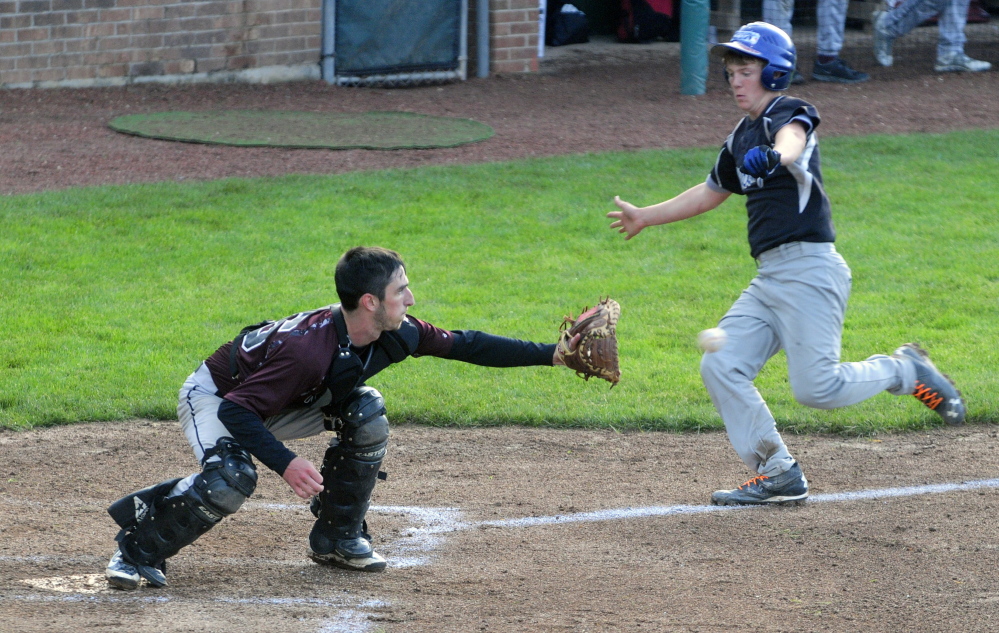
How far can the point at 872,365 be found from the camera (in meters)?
4.71

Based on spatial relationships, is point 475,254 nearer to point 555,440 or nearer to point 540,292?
point 540,292

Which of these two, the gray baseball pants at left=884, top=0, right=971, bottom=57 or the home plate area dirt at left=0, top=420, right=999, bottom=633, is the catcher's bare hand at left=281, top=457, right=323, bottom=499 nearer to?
the home plate area dirt at left=0, top=420, right=999, bottom=633

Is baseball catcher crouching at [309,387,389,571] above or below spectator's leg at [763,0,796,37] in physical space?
below

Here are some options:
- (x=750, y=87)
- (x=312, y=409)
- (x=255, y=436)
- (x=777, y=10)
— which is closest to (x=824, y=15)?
(x=777, y=10)

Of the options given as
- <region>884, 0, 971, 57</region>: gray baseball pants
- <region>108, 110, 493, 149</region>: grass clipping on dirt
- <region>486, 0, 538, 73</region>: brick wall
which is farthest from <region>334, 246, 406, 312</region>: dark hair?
<region>884, 0, 971, 57</region>: gray baseball pants

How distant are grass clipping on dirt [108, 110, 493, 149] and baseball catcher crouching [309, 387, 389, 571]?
709 cm

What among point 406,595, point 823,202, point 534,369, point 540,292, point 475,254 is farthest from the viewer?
point 475,254

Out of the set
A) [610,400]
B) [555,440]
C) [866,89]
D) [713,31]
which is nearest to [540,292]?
[610,400]

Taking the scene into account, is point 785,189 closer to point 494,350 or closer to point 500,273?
point 494,350

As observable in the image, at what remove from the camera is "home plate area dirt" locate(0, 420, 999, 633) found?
3711mm

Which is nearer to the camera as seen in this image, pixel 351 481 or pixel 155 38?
pixel 351 481

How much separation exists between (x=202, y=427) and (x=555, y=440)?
2.08 m

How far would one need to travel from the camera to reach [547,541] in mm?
4441

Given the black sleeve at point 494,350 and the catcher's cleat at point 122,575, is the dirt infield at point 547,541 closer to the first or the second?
the catcher's cleat at point 122,575
